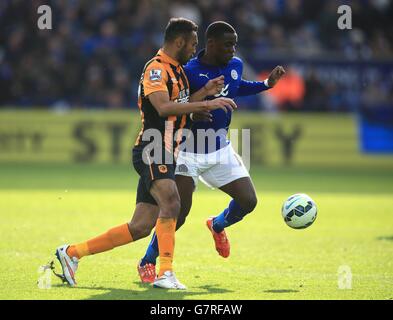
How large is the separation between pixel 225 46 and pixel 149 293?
8.18ft

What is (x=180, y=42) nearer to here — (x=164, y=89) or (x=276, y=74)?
(x=164, y=89)

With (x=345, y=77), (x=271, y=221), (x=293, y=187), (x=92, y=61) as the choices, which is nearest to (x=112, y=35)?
(x=92, y=61)

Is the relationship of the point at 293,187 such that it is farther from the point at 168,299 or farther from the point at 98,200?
the point at 168,299

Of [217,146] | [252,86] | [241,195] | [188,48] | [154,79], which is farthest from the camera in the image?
[252,86]

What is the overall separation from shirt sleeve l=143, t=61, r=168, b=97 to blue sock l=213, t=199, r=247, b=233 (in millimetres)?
1768

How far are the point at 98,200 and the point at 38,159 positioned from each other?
6.38 m

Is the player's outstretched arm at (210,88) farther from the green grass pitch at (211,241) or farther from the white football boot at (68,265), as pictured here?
the white football boot at (68,265)

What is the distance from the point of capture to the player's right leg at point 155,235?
7.87m

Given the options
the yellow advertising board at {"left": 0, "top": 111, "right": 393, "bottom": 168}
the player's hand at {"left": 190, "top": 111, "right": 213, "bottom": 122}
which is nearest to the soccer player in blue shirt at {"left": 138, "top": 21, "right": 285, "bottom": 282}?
the player's hand at {"left": 190, "top": 111, "right": 213, "bottom": 122}

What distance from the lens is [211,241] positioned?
34.7 ft

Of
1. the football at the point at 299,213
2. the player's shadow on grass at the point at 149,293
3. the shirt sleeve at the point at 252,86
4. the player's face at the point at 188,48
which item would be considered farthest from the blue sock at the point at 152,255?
the shirt sleeve at the point at 252,86

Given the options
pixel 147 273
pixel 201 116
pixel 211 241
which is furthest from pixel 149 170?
pixel 211 241

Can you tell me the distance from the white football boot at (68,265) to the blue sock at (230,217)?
5.72 feet

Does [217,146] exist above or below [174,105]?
below
